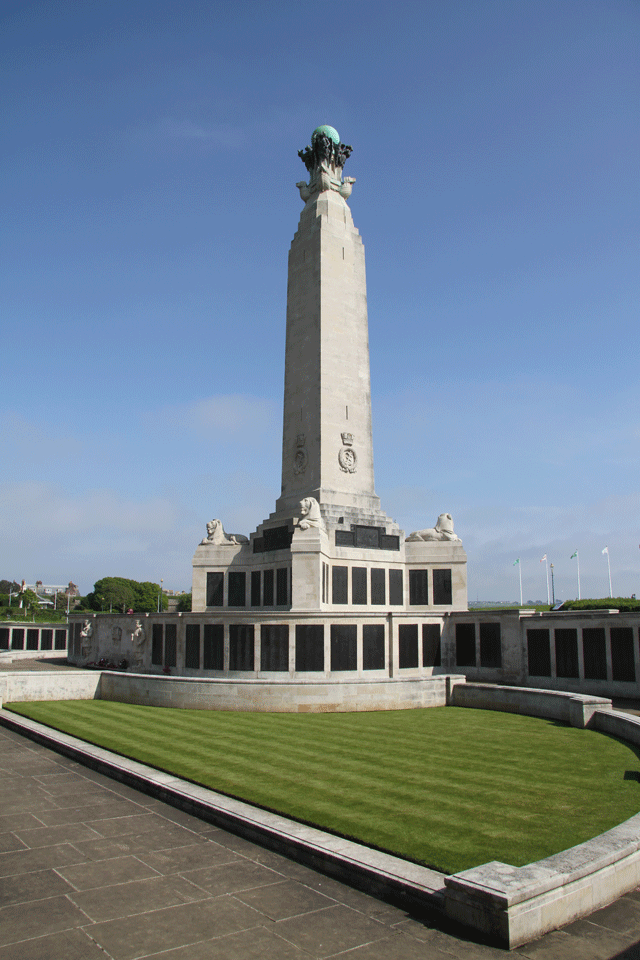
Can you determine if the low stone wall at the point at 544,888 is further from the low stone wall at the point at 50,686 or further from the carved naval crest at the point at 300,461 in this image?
the carved naval crest at the point at 300,461

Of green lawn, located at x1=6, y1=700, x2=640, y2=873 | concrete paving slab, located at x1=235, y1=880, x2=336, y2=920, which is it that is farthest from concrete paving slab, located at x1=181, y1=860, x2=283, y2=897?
green lawn, located at x1=6, y1=700, x2=640, y2=873

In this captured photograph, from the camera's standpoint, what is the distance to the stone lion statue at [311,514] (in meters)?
36.0

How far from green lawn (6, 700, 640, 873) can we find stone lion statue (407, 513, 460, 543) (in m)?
17.9

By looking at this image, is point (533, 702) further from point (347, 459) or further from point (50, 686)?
point (347, 459)

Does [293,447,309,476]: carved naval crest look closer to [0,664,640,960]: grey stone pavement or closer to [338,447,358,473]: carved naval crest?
[338,447,358,473]: carved naval crest

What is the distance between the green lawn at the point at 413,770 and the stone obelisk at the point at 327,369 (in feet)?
63.0

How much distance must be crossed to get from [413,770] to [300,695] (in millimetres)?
9324

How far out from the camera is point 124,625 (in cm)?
4119

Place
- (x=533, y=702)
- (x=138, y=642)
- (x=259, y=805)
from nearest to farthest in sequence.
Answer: (x=259, y=805)
(x=533, y=702)
(x=138, y=642)

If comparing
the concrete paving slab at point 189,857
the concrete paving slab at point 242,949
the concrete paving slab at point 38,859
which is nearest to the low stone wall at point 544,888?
the concrete paving slab at point 242,949

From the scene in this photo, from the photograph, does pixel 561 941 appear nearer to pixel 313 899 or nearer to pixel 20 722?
pixel 313 899

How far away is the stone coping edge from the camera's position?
8.57m

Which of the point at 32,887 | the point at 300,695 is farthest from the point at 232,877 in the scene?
the point at 300,695

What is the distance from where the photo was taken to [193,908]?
27.6ft
